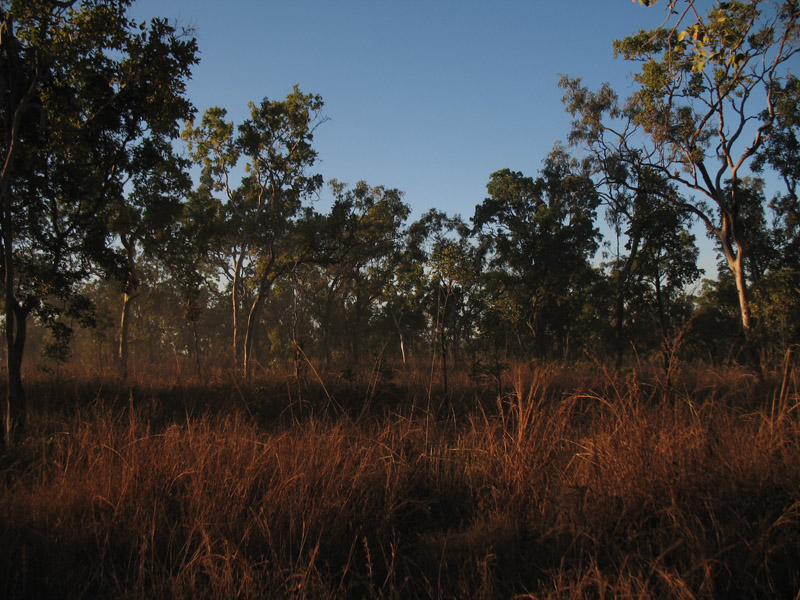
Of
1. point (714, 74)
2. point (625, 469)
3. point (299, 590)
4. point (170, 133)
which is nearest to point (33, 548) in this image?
point (299, 590)

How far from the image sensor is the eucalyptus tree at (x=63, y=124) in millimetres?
6359

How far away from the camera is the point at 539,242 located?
84.2 ft

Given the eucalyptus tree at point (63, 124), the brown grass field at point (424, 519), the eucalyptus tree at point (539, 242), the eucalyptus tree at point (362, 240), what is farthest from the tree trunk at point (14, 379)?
the eucalyptus tree at point (539, 242)

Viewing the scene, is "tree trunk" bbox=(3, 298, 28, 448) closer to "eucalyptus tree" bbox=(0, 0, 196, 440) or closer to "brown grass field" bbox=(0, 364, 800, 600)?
"eucalyptus tree" bbox=(0, 0, 196, 440)

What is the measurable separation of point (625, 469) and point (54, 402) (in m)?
10.1

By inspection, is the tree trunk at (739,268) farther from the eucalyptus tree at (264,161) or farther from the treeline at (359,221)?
the eucalyptus tree at (264,161)

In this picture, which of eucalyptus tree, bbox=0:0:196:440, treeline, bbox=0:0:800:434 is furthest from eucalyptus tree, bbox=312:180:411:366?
eucalyptus tree, bbox=0:0:196:440

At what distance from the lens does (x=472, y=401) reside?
991 cm

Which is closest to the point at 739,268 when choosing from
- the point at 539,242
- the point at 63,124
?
the point at 539,242

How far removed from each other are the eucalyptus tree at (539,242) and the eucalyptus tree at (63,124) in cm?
2066

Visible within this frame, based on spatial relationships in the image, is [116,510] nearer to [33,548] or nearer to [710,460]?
[33,548]

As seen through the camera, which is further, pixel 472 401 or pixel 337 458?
pixel 472 401

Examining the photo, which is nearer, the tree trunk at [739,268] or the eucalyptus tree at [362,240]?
the tree trunk at [739,268]

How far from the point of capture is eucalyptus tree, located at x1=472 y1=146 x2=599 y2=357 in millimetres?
25531
